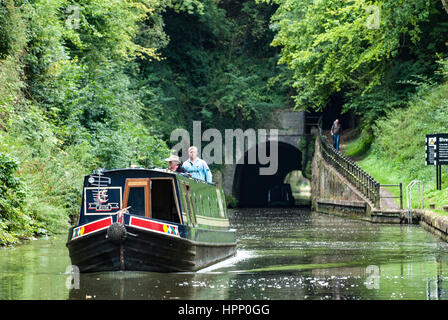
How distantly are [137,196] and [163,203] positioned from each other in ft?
2.58

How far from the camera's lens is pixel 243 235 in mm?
23219

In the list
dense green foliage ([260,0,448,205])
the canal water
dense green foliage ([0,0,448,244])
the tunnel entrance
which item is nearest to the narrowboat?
the canal water

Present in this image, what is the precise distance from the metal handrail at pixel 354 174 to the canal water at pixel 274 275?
819 centimetres

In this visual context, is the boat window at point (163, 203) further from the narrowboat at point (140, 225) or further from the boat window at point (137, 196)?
the boat window at point (137, 196)

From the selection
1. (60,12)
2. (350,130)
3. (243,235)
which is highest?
(60,12)

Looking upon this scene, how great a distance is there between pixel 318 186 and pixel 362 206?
9910 mm

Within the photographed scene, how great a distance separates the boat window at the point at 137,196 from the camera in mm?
13836

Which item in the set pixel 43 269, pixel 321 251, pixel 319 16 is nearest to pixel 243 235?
pixel 321 251

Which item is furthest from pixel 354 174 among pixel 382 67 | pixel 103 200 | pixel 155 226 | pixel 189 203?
pixel 155 226

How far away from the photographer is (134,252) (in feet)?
43.3

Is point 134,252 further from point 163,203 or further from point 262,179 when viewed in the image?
point 262,179

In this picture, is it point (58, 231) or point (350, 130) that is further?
point (350, 130)

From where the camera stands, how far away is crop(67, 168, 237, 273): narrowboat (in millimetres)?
13125

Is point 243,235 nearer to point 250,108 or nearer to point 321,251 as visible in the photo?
point 321,251
